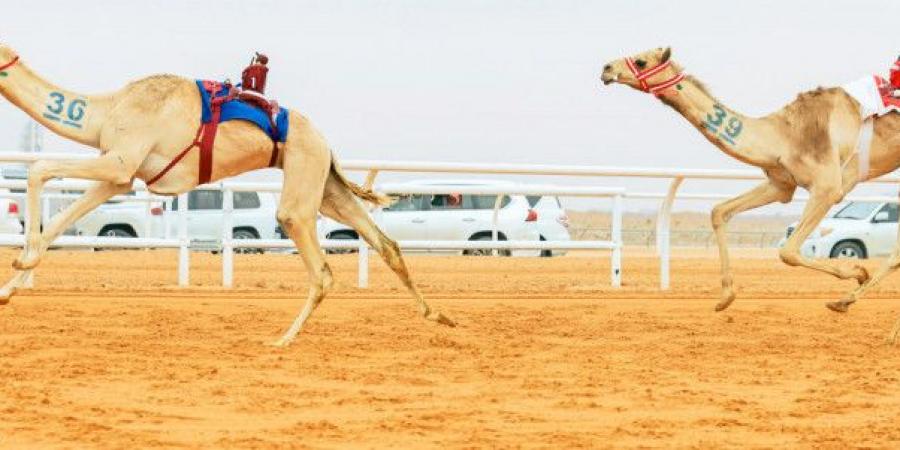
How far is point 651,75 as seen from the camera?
13.9 metres

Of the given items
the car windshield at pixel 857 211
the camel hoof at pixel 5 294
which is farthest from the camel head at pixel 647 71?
the car windshield at pixel 857 211

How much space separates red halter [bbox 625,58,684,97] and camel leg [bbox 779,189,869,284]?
→ 1593 mm

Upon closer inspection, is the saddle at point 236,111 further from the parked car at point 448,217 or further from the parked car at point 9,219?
the parked car at point 448,217

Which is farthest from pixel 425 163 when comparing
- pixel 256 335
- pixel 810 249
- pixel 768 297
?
pixel 810 249

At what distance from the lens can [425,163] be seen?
17.6 m

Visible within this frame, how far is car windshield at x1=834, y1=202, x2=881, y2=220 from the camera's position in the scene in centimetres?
3120

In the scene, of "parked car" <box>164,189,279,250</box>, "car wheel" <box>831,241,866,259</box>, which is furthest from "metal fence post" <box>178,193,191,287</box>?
"car wheel" <box>831,241,866,259</box>

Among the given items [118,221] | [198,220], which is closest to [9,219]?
[118,221]

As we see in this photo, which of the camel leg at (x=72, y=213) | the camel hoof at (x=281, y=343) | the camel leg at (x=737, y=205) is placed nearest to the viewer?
the camel leg at (x=72, y=213)

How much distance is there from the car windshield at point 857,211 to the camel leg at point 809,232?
17470 mm

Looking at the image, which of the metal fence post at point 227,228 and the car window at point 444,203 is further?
the car window at point 444,203

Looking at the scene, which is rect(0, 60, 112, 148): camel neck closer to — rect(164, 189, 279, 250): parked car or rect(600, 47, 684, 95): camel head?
rect(600, 47, 684, 95): camel head

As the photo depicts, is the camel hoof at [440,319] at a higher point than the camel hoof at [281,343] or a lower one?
higher

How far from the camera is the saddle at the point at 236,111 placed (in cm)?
1190
